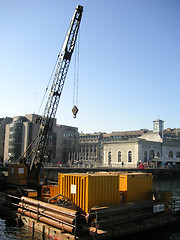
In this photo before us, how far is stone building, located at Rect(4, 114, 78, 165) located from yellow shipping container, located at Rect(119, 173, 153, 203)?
9194 cm

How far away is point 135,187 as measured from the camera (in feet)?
66.9

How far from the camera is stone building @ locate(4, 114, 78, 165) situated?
118250 mm

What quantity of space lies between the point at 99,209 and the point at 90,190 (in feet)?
4.26

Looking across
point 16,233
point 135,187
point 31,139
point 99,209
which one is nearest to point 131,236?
point 99,209

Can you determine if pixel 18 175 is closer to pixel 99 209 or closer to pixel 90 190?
pixel 90 190

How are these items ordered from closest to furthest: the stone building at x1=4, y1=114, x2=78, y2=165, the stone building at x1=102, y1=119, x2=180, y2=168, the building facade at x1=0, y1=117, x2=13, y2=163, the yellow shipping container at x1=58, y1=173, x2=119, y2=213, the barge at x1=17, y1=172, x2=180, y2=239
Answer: the barge at x1=17, y1=172, x2=180, y2=239
the yellow shipping container at x1=58, y1=173, x2=119, y2=213
the stone building at x1=102, y1=119, x2=180, y2=168
the stone building at x1=4, y1=114, x2=78, y2=165
the building facade at x1=0, y1=117, x2=13, y2=163

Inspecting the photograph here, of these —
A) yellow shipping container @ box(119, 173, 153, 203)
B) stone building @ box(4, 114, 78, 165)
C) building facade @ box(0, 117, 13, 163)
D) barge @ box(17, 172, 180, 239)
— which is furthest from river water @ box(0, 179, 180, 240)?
building facade @ box(0, 117, 13, 163)

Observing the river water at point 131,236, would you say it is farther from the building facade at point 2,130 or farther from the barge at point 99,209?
the building facade at point 2,130

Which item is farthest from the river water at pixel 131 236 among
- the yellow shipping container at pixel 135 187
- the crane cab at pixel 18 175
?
the crane cab at pixel 18 175

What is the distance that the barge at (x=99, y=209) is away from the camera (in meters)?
15.7

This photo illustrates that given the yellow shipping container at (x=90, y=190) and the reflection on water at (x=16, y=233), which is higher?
the yellow shipping container at (x=90, y=190)

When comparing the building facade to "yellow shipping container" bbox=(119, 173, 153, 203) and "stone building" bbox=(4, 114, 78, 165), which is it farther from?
"yellow shipping container" bbox=(119, 173, 153, 203)

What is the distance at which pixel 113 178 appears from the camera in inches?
712

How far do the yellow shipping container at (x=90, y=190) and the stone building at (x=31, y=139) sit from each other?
93759 millimetres
